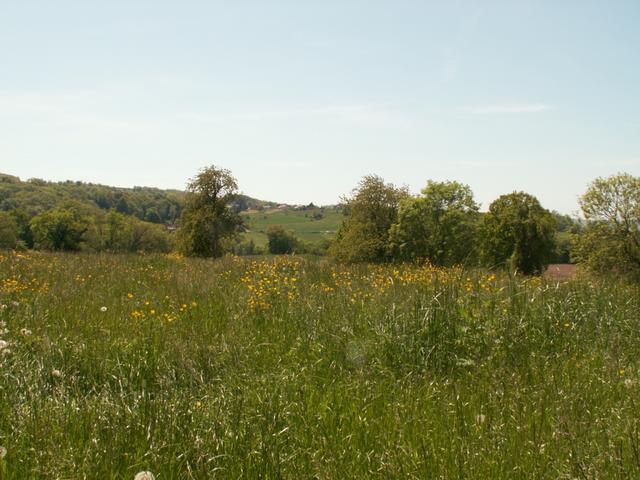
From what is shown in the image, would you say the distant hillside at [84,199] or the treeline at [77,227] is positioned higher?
the distant hillside at [84,199]

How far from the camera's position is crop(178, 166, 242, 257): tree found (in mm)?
31858

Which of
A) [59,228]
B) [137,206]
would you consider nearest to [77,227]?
[59,228]

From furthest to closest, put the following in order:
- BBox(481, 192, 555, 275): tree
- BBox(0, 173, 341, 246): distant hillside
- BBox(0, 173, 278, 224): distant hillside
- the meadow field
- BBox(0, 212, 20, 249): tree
→ BBox(0, 173, 278, 224): distant hillside, BBox(0, 173, 341, 246): distant hillside, BBox(0, 212, 20, 249): tree, BBox(481, 192, 555, 275): tree, the meadow field

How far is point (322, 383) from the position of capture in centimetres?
408

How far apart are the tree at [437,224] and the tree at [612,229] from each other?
15037 millimetres

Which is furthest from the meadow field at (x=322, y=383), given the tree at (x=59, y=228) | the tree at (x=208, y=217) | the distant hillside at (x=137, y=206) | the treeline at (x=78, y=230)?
the distant hillside at (x=137, y=206)

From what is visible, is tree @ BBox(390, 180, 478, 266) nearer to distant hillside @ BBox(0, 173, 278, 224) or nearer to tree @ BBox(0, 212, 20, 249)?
tree @ BBox(0, 212, 20, 249)

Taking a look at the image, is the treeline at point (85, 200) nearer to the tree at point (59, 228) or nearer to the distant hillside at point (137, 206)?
the distant hillside at point (137, 206)

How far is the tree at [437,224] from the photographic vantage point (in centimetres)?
3394

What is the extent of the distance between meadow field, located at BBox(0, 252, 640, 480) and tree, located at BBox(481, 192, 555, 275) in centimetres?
4254

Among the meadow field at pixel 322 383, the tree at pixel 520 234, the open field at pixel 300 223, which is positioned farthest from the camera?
the open field at pixel 300 223

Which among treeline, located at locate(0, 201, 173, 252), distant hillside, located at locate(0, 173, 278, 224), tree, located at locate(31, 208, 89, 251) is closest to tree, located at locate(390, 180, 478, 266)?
treeline, located at locate(0, 201, 173, 252)

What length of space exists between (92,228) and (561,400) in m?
88.9

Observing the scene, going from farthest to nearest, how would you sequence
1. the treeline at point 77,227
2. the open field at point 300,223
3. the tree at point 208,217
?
the open field at point 300,223 → the treeline at point 77,227 → the tree at point 208,217
